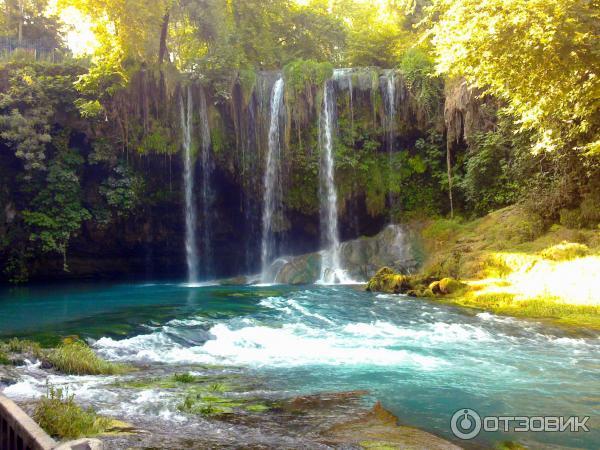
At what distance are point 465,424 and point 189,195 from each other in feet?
65.7

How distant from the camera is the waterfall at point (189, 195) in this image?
23.3m

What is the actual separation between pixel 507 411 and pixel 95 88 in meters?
20.7

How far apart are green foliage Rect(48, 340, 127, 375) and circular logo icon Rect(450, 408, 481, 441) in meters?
4.76

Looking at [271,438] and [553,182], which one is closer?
[271,438]

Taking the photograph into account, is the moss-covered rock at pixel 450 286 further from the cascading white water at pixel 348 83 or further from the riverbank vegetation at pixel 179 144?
the cascading white water at pixel 348 83

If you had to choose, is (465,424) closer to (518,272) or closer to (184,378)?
(184,378)

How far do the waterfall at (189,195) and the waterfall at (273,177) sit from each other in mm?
3338

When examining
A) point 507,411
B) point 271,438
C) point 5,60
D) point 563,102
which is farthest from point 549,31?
point 5,60

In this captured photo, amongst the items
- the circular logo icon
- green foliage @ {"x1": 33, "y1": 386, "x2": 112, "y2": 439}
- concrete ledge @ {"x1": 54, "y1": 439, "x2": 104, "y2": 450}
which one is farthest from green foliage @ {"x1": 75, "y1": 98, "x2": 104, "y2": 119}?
concrete ledge @ {"x1": 54, "y1": 439, "x2": 104, "y2": 450}

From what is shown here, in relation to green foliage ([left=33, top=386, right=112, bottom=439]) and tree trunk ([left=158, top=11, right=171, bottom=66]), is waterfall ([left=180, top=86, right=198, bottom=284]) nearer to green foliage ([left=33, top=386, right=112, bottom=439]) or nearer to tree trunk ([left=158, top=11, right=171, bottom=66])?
tree trunk ([left=158, top=11, right=171, bottom=66])

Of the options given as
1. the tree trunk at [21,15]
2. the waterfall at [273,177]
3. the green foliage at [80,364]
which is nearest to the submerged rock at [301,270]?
the waterfall at [273,177]

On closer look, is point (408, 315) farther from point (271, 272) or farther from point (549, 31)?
point (271, 272)

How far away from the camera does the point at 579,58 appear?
10.3m

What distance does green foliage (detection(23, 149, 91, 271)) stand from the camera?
2108cm
